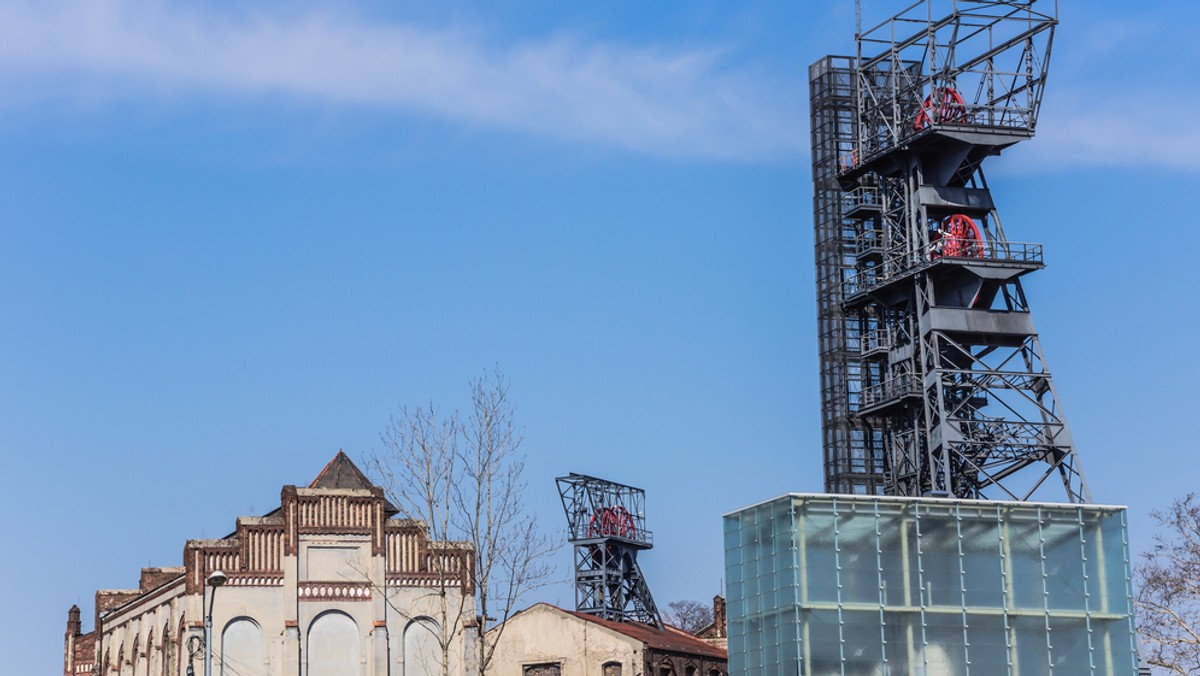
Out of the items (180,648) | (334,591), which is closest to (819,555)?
(334,591)

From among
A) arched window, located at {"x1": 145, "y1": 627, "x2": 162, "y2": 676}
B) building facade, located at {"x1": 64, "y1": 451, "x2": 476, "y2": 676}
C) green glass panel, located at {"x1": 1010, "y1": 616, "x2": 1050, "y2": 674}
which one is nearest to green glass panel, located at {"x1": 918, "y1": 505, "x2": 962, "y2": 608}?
green glass panel, located at {"x1": 1010, "y1": 616, "x2": 1050, "y2": 674}

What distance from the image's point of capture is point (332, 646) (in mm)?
75625

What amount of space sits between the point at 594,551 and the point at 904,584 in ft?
158

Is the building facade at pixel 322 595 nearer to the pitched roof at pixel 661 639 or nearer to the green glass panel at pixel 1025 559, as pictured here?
the pitched roof at pixel 661 639

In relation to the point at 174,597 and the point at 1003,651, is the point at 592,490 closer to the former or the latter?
the point at 174,597

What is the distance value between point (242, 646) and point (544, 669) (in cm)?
1540

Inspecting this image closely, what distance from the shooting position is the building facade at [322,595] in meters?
74.8

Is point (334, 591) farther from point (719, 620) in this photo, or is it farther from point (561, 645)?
point (719, 620)

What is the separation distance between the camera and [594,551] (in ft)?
342

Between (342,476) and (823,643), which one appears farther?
(342,476)

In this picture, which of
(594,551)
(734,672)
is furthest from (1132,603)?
(594,551)

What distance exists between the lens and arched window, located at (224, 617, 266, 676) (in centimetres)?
7450

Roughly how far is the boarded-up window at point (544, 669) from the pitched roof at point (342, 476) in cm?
1095

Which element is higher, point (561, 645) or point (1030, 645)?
point (561, 645)
